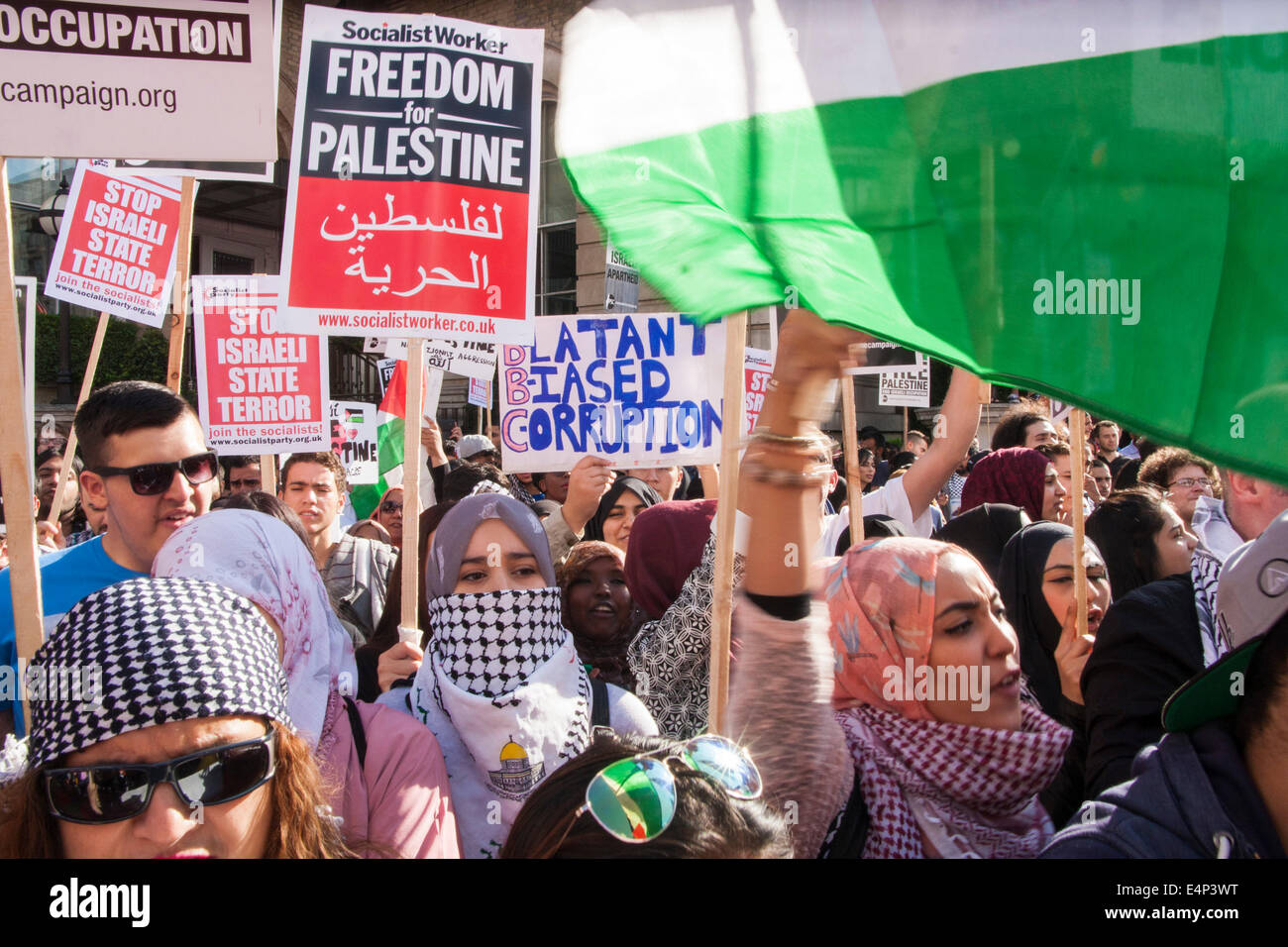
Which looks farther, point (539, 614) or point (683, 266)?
point (539, 614)

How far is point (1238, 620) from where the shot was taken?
5.23 feet

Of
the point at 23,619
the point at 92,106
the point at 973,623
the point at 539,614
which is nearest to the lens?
the point at 973,623

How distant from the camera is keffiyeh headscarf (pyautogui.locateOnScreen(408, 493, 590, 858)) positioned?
2279 millimetres

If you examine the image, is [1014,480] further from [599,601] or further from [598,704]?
[598,704]

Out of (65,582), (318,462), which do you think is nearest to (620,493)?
(318,462)

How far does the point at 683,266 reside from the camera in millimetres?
1702

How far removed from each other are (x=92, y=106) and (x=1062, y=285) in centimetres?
213

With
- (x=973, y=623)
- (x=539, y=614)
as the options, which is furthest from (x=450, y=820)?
(x=973, y=623)

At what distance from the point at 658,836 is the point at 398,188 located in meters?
2.58

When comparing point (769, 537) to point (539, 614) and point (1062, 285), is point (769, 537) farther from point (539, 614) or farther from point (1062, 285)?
point (539, 614)

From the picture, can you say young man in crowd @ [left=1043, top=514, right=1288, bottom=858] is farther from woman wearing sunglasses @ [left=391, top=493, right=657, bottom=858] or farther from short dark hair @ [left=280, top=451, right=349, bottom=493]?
short dark hair @ [left=280, top=451, right=349, bottom=493]

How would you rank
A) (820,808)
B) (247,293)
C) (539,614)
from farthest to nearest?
(247,293), (539,614), (820,808)

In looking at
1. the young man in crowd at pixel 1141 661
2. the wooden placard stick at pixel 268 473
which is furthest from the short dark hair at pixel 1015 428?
the wooden placard stick at pixel 268 473

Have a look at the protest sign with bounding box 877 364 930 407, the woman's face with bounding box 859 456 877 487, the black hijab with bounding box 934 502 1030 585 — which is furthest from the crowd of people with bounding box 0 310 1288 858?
the woman's face with bounding box 859 456 877 487
